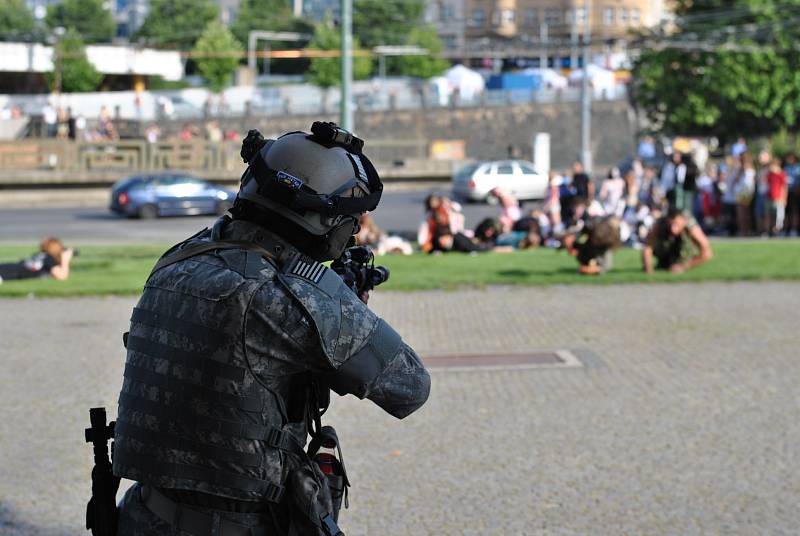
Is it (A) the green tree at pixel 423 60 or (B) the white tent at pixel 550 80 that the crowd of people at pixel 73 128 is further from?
(A) the green tree at pixel 423 60

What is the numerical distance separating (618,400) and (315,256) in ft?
19.4

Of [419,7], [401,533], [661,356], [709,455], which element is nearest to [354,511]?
[401,533]

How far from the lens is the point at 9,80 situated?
3381 inches

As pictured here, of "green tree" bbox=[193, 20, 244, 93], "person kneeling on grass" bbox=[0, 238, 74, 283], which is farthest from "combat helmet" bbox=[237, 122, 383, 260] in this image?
"green tree" bbox=[193, 20, 244, 93]

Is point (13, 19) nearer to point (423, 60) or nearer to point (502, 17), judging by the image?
point (423, 60)

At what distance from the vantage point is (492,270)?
56.0 ft

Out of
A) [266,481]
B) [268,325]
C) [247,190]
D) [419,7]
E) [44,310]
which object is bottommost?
[44,310]

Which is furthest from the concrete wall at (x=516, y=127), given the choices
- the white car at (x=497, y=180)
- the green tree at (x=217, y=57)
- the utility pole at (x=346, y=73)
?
the utility pole at (x=346, y=73)

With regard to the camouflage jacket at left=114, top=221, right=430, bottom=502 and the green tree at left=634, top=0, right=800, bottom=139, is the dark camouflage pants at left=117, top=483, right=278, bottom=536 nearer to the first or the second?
the camouflage jacket at left=114, top=221, right=430, bottom=502

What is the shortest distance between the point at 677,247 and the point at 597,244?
1054 millimetres

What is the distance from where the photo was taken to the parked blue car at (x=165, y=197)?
111 ft

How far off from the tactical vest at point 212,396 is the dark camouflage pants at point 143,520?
0.22 ft

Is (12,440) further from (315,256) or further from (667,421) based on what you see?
(315,256)

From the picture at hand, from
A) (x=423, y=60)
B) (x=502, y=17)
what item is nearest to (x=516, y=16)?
(x=502, y=17)
